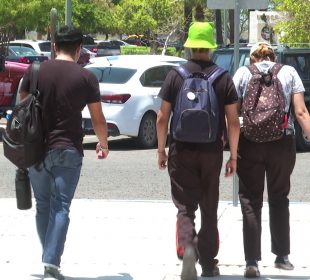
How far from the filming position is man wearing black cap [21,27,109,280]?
6223mm

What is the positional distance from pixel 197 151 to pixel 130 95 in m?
9.04

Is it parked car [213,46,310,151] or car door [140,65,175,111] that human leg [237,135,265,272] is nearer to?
parked car [213,46,310,151]

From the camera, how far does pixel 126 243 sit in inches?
307

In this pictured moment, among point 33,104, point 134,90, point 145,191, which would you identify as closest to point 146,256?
point 33,104

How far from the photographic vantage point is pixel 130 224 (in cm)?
859

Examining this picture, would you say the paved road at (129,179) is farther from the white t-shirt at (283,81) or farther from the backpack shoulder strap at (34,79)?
the backpack shoulder strap at (34,79)

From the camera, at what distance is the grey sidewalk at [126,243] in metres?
6.87

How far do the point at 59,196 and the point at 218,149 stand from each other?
1.16 meters

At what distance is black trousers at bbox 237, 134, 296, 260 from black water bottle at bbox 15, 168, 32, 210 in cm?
157

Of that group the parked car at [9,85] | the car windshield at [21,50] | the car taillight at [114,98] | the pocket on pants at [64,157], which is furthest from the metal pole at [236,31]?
the car windshield at [21,50]

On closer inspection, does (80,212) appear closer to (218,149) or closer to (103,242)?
(103,242)

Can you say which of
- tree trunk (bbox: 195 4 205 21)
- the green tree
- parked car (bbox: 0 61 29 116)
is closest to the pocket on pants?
parked car (bbox: 0 61 29 116)

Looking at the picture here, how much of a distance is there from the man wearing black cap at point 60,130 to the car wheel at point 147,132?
924 cm

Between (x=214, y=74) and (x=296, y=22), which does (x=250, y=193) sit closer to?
(x=214, y=74)
